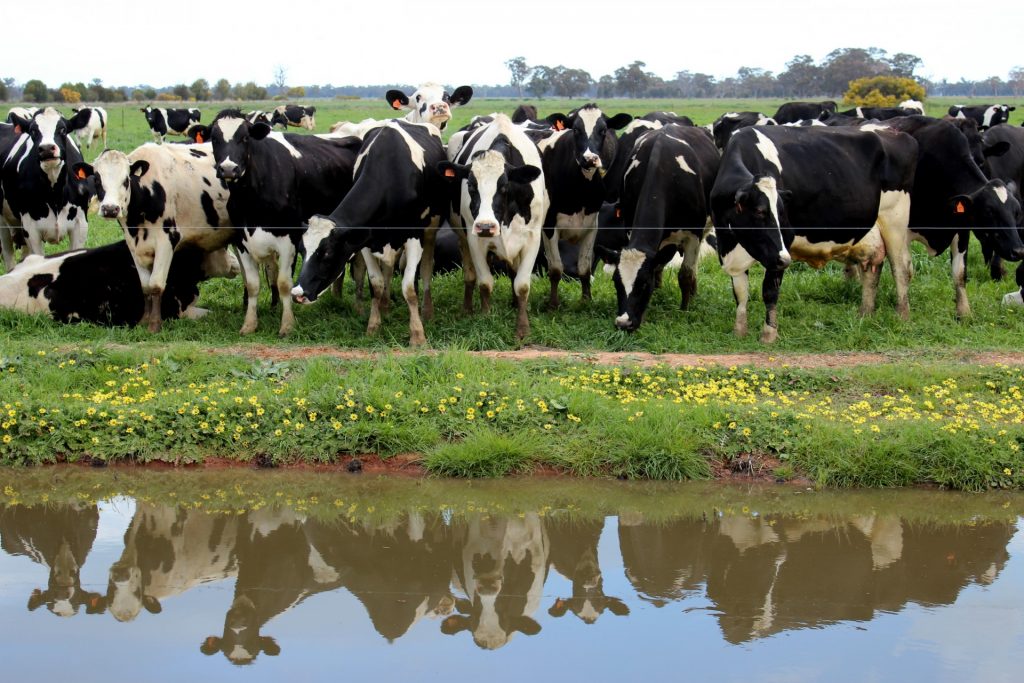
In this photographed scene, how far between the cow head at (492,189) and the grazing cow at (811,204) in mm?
1642

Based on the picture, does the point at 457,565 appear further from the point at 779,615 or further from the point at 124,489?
the point at 124,489

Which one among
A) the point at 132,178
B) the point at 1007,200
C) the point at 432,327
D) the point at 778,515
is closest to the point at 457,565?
the point at 778,515

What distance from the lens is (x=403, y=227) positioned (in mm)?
10703

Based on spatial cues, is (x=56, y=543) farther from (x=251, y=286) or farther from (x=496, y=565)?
(x=251, y=286)

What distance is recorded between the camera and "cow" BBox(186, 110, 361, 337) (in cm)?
1079

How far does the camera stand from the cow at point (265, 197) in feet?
35.4

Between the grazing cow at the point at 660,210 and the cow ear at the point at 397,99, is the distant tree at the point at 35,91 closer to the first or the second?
the cow ear at the point at 397,99

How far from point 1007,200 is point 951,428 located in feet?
13.7

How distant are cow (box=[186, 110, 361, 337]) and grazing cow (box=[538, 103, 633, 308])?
7.32 ft

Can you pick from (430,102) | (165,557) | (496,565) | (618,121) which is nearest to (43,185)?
(430,102)

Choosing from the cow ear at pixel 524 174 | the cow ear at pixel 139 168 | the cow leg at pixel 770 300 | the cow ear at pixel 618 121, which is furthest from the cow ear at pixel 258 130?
the cow leg at pixel 770 300

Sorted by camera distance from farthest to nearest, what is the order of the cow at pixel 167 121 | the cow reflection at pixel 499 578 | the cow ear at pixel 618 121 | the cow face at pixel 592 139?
the cow at pixel 167 121, the cow ear at pixel 618 121, the cow face at pixel 592 139, the cow reflection at pixel 499 578

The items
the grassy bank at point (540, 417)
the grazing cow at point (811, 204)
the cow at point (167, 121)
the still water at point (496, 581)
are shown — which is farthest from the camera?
the cow at point (167, 121)

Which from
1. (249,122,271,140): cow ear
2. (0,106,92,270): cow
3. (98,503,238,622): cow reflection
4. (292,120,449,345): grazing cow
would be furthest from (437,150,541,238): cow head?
(0,106,92,270): cow
